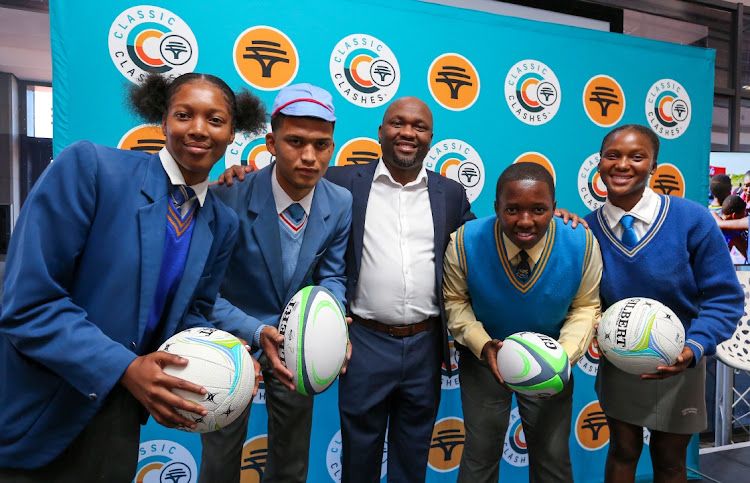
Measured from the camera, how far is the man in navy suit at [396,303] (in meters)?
1.94

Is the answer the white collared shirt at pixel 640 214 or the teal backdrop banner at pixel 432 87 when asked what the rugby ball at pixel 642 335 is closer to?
the white collared shirt at pixel 640 214

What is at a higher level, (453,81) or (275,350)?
(453,81)

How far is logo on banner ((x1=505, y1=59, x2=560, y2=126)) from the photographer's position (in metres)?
2.87

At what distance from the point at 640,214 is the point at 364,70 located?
5.02 ft

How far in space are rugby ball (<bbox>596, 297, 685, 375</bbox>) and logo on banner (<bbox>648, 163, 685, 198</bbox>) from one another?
1.74 m

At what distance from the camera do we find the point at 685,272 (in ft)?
6.27

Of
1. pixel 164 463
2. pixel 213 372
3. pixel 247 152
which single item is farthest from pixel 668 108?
pixel 164 463

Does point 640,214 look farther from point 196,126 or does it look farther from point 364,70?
point 196,126

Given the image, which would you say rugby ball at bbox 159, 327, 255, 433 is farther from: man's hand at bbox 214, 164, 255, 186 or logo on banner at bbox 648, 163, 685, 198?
logo on banner at bbox 648, 163, 685, 198

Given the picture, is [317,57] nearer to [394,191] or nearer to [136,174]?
[394,191]

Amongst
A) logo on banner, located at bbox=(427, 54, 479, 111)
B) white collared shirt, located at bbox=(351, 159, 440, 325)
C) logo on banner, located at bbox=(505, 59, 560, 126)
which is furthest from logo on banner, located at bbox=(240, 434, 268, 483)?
logo on banner, located at bbox=(505, 59, 560, 126)

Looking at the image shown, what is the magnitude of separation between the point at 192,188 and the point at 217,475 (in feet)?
3.68

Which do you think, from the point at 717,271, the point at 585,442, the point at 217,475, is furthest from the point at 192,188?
the point at 585,442

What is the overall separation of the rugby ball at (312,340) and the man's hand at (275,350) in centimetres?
2
